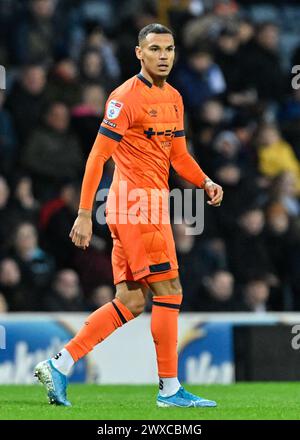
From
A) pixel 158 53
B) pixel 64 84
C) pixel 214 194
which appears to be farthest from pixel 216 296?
pixel 158 53

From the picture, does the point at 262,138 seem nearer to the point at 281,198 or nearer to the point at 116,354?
the point at 281,198

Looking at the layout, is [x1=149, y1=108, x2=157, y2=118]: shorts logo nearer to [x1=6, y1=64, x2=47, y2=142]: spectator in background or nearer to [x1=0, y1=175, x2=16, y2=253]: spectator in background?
[x1=0, y1=175, x2=16, y2=253]: spectator in background

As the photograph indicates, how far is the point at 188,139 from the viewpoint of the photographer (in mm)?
12672

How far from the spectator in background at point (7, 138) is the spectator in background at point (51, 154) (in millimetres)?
179

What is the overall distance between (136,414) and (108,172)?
5.40 m

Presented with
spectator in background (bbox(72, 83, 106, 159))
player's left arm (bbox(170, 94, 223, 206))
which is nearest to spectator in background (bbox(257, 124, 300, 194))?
spectator in background (bbox(72, 83, 106, 159))

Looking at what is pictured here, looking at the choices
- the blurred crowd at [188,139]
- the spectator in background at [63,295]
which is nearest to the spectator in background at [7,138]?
the blurred crowd at [188,139]

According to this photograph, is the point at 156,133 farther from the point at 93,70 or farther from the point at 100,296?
the point at 93,70

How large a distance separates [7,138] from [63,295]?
6.34ft

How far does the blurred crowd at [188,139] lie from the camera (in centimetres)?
1124

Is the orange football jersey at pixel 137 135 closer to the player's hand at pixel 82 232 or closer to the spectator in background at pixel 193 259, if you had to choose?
the player's hand at pixel 82 232

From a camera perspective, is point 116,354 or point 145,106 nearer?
point 145,106
